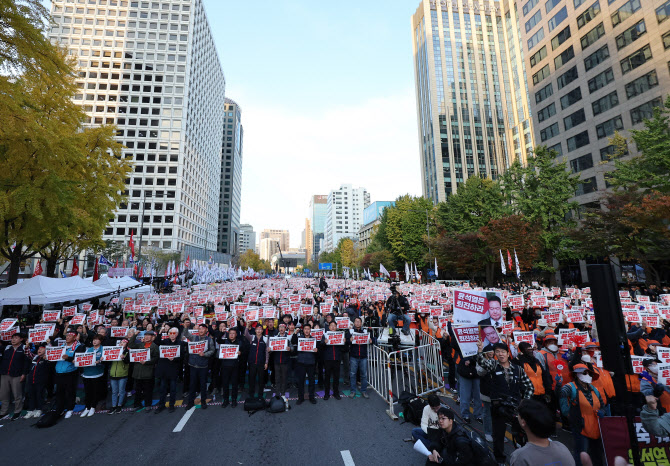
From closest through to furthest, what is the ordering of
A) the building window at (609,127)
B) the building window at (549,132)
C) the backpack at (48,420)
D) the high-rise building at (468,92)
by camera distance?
the backpack at (48,420) → the building window at (609,127) → the building window at (549,132) → the high-rise building at (468,92)

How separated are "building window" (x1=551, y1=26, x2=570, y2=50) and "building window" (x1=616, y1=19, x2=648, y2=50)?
7821mm

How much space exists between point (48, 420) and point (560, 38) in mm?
61560

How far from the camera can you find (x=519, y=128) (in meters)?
90.4

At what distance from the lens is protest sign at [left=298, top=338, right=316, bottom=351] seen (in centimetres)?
845

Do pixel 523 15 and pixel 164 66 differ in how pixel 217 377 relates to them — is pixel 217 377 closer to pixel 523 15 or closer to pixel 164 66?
pixel 523 15

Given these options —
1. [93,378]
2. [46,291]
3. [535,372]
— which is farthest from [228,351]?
[46,291]

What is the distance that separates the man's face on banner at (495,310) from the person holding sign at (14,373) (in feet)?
39.0

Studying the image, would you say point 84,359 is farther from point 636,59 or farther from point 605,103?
point 636,59

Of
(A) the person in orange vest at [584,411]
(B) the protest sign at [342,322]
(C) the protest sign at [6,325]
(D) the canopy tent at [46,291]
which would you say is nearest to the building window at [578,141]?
(B) the protest sign at [342,322]

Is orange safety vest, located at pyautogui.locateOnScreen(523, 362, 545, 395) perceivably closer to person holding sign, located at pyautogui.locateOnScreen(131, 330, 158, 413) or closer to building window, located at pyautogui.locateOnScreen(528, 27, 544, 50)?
person holding sign, located at pyautogui.locateOnScreen(131, 330, 158, 413)

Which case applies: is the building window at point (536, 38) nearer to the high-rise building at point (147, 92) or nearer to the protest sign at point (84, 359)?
the protest sign at point (84, 359)

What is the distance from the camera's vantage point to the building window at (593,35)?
37.7 meters

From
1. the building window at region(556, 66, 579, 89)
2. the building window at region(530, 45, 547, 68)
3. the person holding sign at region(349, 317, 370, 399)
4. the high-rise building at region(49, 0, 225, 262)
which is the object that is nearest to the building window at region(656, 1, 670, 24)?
the building window at region(556, 66, 579, 89)

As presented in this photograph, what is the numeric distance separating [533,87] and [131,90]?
274 feet
